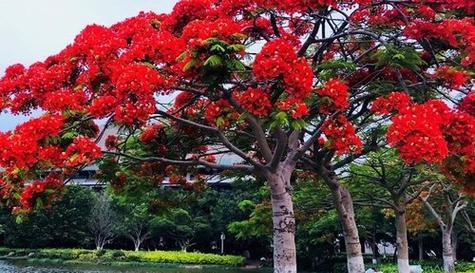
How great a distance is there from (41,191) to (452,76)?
19.5ft

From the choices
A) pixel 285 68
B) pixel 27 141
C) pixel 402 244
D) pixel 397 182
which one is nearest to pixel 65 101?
pixel 27 141

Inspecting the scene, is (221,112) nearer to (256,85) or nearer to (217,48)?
(256,85)

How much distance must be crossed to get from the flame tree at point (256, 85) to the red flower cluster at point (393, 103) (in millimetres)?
18

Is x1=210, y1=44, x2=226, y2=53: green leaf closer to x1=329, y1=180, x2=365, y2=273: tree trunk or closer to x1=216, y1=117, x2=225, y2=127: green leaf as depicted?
x1=216, y1=117, x2=225, y2=127: green leaf

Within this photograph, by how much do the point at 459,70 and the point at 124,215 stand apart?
3868cm

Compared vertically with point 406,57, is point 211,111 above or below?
below

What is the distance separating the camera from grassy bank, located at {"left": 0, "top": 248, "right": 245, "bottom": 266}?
131ft

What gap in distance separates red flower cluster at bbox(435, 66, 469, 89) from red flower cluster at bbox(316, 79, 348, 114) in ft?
5.20

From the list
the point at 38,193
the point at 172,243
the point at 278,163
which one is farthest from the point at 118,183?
the point at 172,243

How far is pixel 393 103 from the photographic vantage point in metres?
7.61

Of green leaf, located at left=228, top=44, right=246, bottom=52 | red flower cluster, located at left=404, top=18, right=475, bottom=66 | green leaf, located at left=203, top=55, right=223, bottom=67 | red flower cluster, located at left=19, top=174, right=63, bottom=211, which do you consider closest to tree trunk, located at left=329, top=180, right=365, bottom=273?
red flower cluster, located at left=404, top=18, right=475, bottom=66

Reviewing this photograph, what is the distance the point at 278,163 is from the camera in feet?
28.8

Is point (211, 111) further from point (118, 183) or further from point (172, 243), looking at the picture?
point (172, 243)

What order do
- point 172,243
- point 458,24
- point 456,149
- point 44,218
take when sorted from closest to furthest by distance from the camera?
point 456,149
point 458,24
point 44,218
point 172,243
